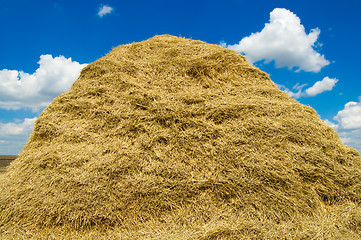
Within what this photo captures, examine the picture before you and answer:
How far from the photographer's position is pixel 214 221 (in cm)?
289

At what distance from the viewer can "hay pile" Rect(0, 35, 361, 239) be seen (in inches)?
117

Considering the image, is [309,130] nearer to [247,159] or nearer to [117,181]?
[247,159]

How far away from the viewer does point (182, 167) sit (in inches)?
123

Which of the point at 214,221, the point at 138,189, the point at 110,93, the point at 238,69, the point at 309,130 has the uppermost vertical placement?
the point at 238,69

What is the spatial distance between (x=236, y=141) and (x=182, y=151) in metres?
0.78

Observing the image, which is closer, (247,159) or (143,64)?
(247,159)

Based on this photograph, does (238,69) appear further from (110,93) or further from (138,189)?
(138,189)

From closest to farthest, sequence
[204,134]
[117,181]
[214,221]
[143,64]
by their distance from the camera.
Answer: [214,221] → [117,181] → [204,134] → [143,64]

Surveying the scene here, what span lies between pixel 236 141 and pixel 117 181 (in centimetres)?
173

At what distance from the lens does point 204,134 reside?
11.0ft

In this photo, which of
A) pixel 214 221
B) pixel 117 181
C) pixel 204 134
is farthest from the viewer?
pixel 204 134

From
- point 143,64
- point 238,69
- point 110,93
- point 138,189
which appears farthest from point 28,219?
point 238,69

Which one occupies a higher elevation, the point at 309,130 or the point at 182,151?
the point at 309,130

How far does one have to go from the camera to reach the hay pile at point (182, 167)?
2.97m
